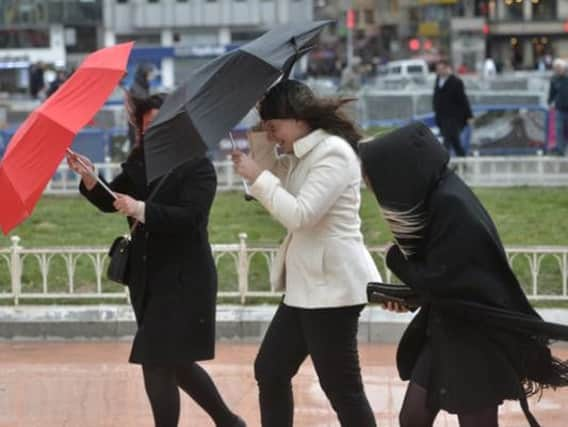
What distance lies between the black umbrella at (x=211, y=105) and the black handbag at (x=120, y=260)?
0.78 metres

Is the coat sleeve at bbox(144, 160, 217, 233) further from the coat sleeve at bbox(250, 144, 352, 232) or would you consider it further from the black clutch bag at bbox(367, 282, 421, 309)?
the black clutch bag at bbox(367, 282, 421, 309)

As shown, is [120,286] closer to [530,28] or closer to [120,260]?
[120,260]

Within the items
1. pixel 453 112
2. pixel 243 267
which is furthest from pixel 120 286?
pixel 453 112

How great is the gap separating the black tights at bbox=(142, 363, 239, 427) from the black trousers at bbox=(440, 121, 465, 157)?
11425 millimetres

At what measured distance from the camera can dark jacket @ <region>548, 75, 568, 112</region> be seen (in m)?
18.7

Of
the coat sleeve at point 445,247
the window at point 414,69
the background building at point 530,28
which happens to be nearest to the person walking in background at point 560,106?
the coat sleeve at point 445,247

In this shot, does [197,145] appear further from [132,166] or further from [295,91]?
[132,166]

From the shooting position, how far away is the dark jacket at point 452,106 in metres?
17.4

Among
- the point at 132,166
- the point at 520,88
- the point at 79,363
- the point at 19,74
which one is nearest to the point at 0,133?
the point at 79,363

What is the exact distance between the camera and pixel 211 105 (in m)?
5.24

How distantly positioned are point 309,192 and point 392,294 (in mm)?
548

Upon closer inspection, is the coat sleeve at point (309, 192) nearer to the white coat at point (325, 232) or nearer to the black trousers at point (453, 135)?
the white coat at point (325, 232)

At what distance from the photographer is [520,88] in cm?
3381

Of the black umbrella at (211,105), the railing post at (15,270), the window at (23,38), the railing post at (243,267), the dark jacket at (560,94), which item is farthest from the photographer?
the window at (23,38)
